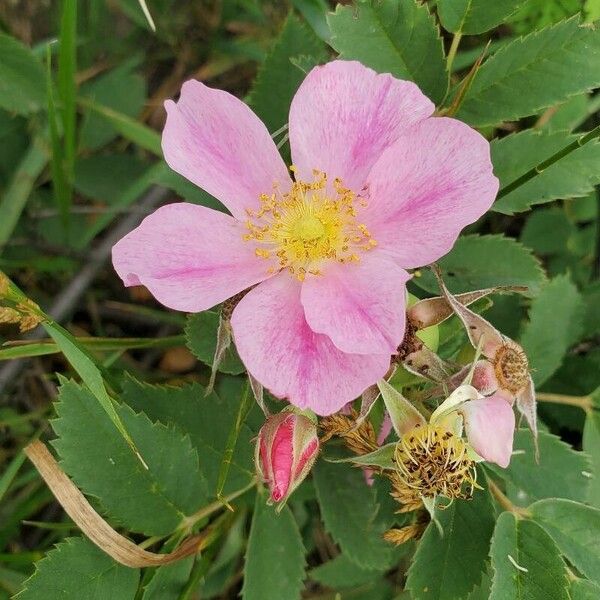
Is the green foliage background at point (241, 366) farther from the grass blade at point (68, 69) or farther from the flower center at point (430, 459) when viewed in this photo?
the flower center at point (430, 459)

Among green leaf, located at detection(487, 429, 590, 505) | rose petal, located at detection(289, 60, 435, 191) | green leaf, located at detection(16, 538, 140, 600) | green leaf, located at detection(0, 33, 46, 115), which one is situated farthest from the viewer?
green leaf, located at detection(0, 33, 46, 115)

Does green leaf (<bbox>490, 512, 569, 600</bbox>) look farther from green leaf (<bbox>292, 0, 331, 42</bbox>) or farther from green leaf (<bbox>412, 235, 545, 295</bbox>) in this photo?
green leaf (<bbox>292, 0, 331, 42</bbox>)

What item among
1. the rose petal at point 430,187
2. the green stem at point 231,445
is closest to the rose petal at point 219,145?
the rose petal at point 430,187

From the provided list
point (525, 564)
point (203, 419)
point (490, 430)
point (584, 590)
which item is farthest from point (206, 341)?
point (584, 590)

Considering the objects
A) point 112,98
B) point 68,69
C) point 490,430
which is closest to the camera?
point 490,430

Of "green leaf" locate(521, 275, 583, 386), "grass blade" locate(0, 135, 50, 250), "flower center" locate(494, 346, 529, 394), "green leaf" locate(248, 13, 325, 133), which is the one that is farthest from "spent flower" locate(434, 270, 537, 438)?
"grass blade" locate(0, 135, 50, 250)

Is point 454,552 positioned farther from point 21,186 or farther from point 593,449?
point 21,186
